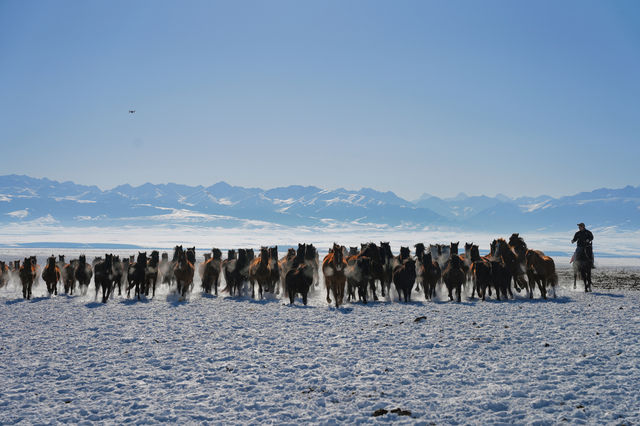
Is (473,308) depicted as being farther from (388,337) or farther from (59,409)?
(59,409)

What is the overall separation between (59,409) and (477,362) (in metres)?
7.02

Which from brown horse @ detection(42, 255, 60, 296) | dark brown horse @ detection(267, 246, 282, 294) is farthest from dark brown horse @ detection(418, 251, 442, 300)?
brown horse @ detection(42, 255, 60, 296)

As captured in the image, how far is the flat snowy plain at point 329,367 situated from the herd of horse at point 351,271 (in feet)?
8.80

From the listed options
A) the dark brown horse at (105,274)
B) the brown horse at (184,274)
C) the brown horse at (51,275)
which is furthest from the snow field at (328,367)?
the brown horse at (51,275)

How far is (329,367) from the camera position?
867cm

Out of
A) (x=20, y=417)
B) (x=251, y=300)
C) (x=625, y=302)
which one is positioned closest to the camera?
(x=20, y=417)

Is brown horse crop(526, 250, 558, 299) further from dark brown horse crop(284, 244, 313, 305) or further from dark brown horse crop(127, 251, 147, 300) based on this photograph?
dark brown horse crop(127, 251, 147, 300)

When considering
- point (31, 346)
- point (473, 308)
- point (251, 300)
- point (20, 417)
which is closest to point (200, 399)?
point (20, 417)

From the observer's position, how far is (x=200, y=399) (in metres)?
7.22

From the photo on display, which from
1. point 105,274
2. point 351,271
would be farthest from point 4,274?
point 351,271

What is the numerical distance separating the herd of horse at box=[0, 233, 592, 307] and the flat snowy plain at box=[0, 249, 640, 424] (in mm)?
2682

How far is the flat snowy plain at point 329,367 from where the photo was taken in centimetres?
660

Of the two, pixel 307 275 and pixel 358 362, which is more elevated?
pixel 307 275

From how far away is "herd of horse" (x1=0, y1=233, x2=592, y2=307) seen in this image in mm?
17484
